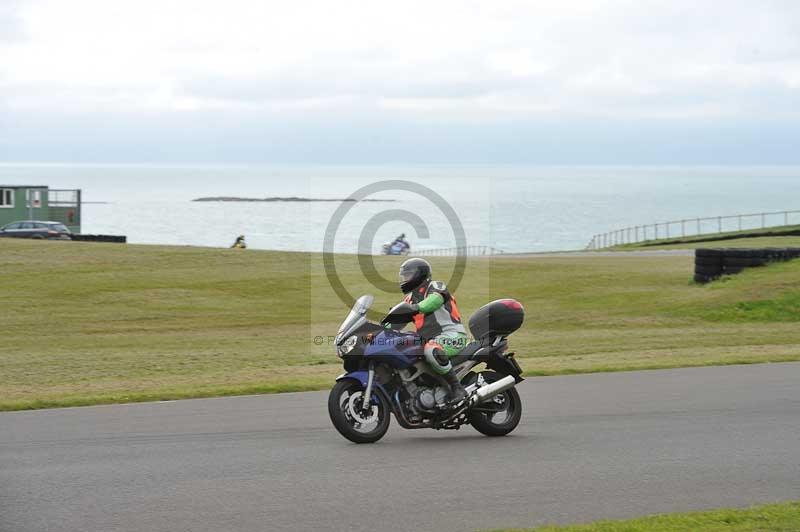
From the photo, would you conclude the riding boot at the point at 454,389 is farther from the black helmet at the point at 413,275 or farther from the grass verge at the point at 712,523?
the grass verge at the point at 712,523

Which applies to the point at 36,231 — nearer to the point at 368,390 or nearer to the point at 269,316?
the point at 269,316

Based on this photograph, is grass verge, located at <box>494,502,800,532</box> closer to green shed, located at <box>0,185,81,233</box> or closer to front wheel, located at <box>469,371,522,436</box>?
front wheel, located at <box>469,371,522,436</box>

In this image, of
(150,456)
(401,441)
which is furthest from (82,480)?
(401,441)

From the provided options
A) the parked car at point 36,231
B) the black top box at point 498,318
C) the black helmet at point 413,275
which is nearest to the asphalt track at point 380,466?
the black top box at point 498,318

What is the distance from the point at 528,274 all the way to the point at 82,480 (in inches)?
1126

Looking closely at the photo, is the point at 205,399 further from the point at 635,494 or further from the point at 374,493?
the point at 635,494

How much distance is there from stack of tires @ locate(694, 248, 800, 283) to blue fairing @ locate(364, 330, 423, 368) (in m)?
21.5

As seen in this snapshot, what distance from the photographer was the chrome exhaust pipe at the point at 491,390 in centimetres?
1051

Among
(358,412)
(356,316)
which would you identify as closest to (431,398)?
(358,412)

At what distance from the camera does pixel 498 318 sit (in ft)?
35.4

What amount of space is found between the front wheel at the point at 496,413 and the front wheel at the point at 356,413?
97 centimetres

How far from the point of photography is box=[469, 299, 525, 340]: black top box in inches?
424

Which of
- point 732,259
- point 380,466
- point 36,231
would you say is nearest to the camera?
point 380,466

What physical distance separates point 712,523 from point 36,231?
55009mm
